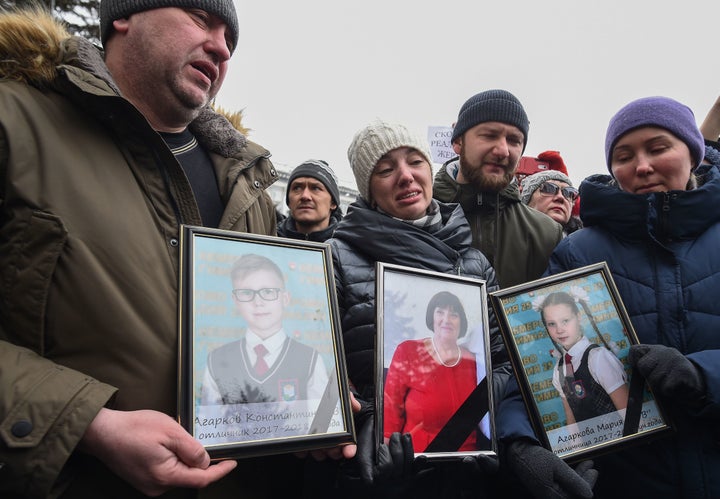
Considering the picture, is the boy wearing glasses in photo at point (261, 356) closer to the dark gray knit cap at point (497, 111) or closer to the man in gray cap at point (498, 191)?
the man in gray cap at point (498, 191)

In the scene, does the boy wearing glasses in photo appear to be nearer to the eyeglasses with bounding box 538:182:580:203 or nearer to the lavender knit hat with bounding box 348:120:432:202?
the lavender knit hat with bounding box 348:120:432:202

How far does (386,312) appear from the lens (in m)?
1.73

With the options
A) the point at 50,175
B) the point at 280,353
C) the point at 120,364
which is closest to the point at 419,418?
the point at 280,353

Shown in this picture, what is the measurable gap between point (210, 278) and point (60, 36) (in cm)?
105

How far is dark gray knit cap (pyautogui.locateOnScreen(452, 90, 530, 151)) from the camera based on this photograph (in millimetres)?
3074

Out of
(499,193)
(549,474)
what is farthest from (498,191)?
(549,474)

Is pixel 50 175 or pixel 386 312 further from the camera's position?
pixel 386 312

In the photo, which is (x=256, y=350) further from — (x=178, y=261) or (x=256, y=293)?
(x=178, y=261)

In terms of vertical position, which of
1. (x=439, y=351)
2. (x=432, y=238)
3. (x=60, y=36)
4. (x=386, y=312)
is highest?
(x=60, y=36)

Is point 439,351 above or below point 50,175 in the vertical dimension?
below

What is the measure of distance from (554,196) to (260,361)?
4161 millimetres

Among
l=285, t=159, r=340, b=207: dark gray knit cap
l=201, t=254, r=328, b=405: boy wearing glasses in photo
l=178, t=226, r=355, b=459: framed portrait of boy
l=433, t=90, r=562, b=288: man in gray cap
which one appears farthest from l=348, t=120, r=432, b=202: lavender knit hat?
l=285, t=159, r=340, b=207: dark gray knit cap

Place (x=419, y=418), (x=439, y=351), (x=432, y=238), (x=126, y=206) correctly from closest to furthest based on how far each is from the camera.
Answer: (x=126, y=206) → (x=419, y=418) → (x=439, y=351) → (x=432, y=238)

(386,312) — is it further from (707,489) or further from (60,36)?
(60,36)
